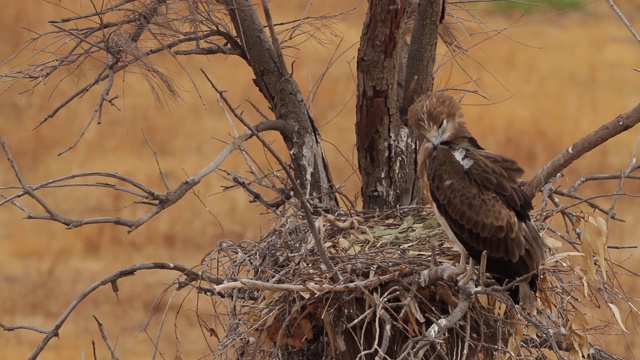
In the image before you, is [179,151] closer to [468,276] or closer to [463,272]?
[463,272]

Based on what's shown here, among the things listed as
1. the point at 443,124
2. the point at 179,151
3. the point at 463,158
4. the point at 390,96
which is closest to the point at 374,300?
the point at 463,158

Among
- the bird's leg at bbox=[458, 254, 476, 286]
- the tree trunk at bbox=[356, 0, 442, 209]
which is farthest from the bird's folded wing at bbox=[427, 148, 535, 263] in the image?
the tree trunk at bbox=[356, 0, 442, 209]

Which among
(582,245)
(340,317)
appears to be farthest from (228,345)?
(582,245)

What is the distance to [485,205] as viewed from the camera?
163 inches

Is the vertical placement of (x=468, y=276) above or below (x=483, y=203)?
below

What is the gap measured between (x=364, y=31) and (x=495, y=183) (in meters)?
1.09

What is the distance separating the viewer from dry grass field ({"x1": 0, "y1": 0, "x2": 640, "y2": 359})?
10.8 meters

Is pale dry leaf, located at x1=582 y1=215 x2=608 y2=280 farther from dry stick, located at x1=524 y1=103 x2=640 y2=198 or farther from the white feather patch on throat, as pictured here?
the white feather patch on throat

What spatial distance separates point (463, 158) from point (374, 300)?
2.20 ft

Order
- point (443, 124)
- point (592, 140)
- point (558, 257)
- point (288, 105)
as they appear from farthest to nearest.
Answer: point (288, 105), point (443, 124), point (558, 257), point (592, 140)

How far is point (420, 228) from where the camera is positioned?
4648 millimetres

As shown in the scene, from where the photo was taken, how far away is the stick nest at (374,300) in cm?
396

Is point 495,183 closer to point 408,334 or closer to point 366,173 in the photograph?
point 408,334

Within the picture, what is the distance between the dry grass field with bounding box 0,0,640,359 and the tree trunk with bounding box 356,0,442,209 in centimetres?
444
